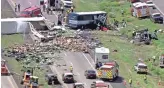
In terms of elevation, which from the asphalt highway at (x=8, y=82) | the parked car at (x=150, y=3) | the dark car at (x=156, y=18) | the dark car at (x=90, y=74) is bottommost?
the asphalt highway at (x=8, y=82)

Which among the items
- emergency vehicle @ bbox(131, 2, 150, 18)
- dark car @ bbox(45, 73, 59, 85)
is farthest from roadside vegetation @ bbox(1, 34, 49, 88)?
emergency vehicle @ bbox(131, 2, 150, 18)

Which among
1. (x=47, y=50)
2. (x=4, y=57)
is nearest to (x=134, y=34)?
(x=47, y=50)

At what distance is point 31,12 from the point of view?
324 ft

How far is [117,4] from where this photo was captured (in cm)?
10856

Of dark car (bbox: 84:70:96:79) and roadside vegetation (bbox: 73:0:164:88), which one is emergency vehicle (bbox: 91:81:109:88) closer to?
dark car (bbox: 84:70:96:79)

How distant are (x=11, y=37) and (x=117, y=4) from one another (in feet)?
80.2

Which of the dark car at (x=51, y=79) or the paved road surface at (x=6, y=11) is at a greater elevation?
the paved road surface at (x=6, y=11)

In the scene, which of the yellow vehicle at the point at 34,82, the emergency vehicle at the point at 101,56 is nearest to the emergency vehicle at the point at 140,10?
the emergency vehicle at the point at 101,56

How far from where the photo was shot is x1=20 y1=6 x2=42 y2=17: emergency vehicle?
9894cm

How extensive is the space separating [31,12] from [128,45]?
1743cm

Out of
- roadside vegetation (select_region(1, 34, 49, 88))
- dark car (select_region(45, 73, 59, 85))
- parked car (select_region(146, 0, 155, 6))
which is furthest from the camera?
parked car (select_region(146, 0, 155, 6))

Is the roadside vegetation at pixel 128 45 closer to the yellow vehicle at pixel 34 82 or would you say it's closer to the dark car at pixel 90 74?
the dark car at pixel 90 74

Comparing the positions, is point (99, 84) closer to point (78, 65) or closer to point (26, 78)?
point (26, 78)

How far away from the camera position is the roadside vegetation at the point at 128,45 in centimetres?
7644
